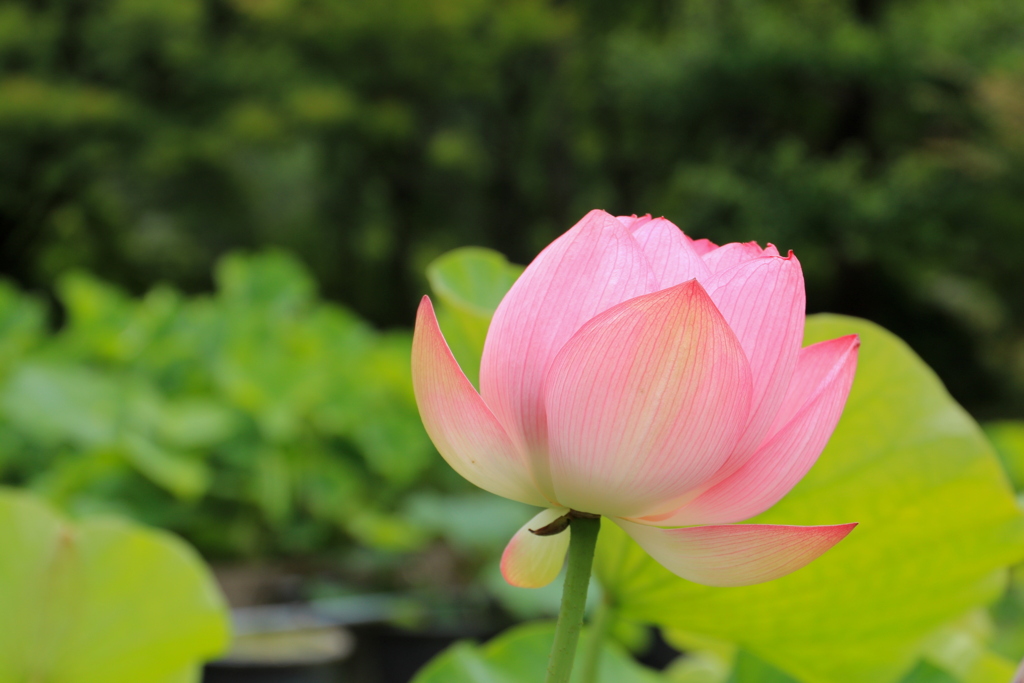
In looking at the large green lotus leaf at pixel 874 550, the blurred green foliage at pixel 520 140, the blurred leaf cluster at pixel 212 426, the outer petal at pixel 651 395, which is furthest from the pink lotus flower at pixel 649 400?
the blurred green foliage at pixel 520 140

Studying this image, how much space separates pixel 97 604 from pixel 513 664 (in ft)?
0.56

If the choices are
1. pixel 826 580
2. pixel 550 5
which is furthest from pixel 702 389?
pixel 550 5

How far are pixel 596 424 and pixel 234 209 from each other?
266 inches

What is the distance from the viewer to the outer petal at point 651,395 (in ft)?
0.44

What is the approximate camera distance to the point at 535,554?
15 cm

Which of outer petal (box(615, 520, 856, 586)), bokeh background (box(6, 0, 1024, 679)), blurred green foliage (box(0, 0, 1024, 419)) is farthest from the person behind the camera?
blurred green foliage (box(0, 0, 1024, 419))

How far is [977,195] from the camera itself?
420cm

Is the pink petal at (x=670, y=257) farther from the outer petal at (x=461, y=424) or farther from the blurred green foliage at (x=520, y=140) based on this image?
the blurred green foliage at (x=520, y=140)

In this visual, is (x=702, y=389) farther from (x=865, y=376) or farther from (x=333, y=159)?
(x=333, y=159)

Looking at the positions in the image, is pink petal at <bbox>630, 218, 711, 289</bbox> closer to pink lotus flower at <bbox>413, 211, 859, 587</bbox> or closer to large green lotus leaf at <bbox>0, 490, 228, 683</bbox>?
pink lotus flower at <bbox>413, 211, 859, 587</bbox>

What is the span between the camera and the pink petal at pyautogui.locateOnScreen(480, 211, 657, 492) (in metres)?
0.14

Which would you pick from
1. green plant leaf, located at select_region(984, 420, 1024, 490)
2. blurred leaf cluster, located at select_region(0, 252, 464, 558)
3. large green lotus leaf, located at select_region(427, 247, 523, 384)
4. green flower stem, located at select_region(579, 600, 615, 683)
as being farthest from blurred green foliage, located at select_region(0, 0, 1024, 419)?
green flower stem, located at select_region(579, 600, 615, 683)

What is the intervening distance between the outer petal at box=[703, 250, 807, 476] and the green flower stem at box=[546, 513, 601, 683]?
0.03 meters

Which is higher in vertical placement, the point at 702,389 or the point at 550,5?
the point at 550,5
